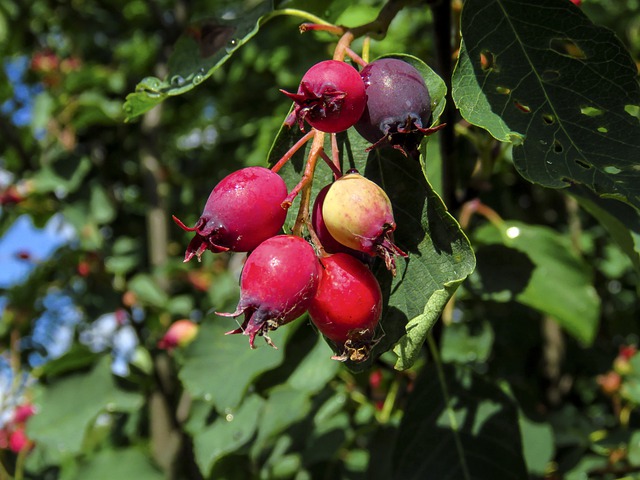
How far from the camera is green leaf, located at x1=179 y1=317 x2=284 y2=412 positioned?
129cm

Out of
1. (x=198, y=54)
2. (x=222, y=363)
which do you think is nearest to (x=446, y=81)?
(x=198, y=54)

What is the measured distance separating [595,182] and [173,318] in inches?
80.2

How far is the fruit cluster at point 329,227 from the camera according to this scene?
2.03 ft

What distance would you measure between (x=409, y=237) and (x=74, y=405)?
1658mm

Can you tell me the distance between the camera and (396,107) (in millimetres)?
658

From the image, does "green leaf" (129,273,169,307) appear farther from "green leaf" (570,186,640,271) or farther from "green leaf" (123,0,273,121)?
"green leaf" (570,186,640,271)

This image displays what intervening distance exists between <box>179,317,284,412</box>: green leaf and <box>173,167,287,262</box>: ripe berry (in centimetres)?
61

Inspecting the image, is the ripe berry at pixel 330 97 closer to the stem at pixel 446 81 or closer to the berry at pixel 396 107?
the berry at pixel 396 107

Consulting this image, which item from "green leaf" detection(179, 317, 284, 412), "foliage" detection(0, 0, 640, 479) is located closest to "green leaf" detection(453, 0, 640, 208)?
"foliage" detection(0, 0, 640, 479)

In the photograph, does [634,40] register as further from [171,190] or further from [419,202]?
[419,202]

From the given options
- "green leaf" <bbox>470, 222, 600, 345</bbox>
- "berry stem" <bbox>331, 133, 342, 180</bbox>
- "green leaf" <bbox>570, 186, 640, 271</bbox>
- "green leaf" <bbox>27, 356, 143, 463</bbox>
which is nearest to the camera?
"berry stem" <bbox>331, 133, 342, 180</bbox>

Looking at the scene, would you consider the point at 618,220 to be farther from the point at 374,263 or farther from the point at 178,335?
the point at 178,335

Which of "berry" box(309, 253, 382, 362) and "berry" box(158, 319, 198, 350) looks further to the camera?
"berry" box(158, 319, 198, 350)

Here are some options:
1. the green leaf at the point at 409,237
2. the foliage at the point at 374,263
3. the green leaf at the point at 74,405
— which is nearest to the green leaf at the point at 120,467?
the foliage at the point at 374,263
